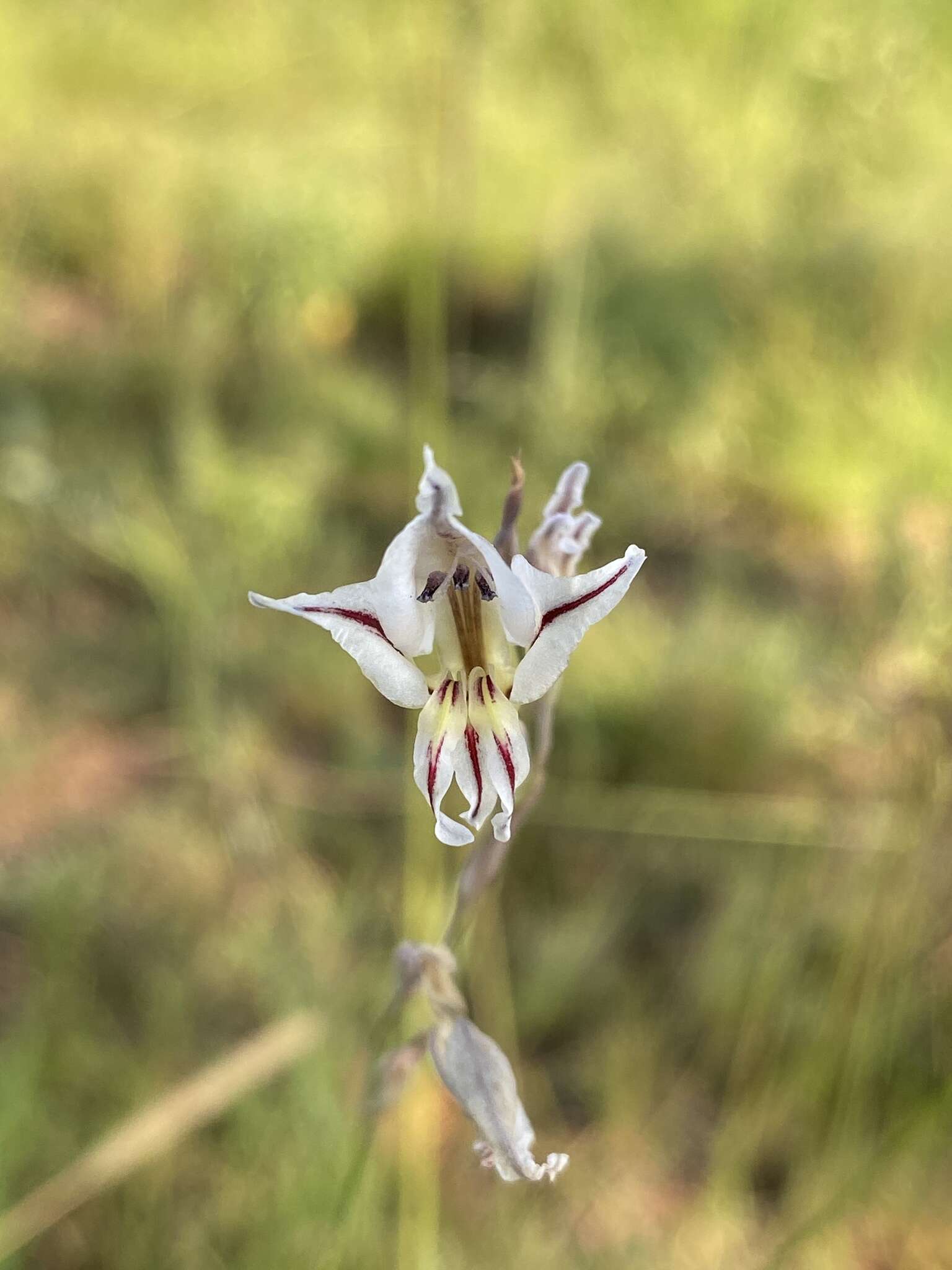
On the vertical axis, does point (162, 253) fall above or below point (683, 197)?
below

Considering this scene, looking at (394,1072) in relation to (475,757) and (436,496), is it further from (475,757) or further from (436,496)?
(436,496)

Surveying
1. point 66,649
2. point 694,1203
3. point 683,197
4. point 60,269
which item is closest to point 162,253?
point 60,269

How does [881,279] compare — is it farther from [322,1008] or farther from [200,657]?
[322,1008]

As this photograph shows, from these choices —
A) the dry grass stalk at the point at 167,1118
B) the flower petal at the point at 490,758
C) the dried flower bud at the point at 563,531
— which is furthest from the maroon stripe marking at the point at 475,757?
the dry grass stalk at the point at 167,1118

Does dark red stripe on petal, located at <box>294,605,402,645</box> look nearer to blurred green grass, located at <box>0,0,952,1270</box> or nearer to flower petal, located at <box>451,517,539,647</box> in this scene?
flower petal, located at <box>451,517,539,647</box>

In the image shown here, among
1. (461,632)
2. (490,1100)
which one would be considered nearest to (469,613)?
(461,632)

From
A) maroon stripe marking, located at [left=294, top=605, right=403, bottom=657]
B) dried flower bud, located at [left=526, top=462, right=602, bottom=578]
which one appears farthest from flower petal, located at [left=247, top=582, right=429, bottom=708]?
dried flower bud, located at [left=526, top=462, right=602, bottom=578]

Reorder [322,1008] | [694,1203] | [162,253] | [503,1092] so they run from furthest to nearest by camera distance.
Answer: [162,253], [694,1203], [322,1008], [503,1092]
